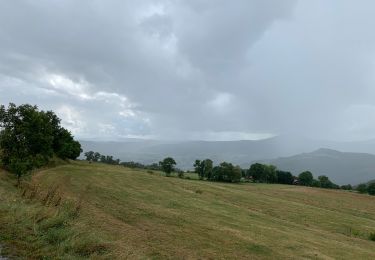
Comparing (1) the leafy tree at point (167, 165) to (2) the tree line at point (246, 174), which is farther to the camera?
Answer: (1) the leafy tree at point (167, 165)

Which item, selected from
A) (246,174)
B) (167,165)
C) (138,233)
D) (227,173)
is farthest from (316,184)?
(138,233)

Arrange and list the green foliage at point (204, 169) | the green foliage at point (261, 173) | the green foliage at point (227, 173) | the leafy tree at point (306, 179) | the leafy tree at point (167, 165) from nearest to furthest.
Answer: the green foliage at point (227, 173) < the leafy tree at point (167, 165) < the green foliage at point (204, 169) < the green foliage at point (261, 173) < the leafy tree at point (306, 179)

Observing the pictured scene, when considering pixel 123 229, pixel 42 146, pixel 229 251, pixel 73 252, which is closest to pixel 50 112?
pixel 42 146

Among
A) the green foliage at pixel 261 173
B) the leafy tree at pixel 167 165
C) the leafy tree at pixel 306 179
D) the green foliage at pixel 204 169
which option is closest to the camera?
the leafy tree at pixel 167 165

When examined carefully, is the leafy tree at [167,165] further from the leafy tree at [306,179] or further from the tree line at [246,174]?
the leafy tree at [306,179]

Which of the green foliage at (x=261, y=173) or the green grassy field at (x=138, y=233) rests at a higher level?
the green foliage at (x=261, y=173)

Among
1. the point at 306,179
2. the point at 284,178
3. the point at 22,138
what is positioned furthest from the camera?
the point at 306,179

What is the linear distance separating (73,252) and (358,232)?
37.4 meters

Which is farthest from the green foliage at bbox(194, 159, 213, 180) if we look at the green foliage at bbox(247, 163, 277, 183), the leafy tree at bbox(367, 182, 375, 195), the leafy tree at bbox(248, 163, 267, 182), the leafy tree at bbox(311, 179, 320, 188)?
the leafy tree at bbox(367, 182, 375, 195)

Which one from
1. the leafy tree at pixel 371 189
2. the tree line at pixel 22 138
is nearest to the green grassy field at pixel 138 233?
the tree line at pixel 22 138

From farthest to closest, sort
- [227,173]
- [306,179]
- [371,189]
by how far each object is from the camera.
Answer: [306,179] < [371,189] < [227,173]

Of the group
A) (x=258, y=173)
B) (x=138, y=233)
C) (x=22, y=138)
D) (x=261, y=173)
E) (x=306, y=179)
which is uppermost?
(x=261, y=173)

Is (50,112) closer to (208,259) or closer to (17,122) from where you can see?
(17,122)

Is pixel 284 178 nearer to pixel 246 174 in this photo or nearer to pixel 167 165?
pixel 246 174
